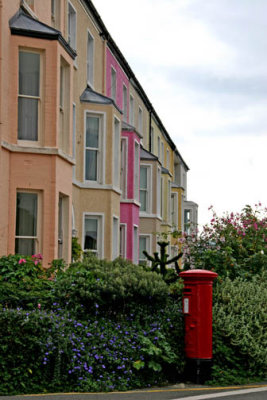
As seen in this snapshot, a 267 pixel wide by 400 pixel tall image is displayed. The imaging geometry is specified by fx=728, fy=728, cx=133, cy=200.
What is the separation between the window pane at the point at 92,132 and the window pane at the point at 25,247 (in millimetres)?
6606

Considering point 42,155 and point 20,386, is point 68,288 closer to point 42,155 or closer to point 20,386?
point 20,386

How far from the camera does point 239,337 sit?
11305 millimetres

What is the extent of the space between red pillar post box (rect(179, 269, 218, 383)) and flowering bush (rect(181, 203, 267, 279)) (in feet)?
9.44

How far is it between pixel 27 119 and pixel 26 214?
6.44ft

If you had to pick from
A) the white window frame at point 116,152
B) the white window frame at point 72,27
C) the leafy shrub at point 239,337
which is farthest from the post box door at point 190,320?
the white window frame at point 72,27

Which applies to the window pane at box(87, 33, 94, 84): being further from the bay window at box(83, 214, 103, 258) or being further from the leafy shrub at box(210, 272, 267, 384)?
the leafy shrub at box(210, 272, 267, 384)

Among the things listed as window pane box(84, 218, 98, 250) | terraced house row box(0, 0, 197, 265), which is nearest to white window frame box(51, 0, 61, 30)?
terraced house row box(0, 0, 197, 265)

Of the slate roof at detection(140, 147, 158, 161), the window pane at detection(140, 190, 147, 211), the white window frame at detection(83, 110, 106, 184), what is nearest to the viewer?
the white window frame at detection(83, 110, 106, 184)

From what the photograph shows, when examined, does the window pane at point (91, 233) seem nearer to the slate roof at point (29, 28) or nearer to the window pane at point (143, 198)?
the slate roof at point (29, 28)

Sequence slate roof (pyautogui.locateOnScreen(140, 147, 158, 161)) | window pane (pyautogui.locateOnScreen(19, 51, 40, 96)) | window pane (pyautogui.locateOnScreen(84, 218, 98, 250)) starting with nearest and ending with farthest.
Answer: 1. window pane (pyautogui.locateOnScreen(19, 51, 40, 96))
2. window pane (pyautogui.locateOnScreen(84, 218, 98, 250))
3. slate roof (pyautogui.locateOnScreen(140, 147, 158, 161))

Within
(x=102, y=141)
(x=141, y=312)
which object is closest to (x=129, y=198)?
(x=102, y=141)

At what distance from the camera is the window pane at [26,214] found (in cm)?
1466

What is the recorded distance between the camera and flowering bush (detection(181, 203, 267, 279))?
47.2 feet

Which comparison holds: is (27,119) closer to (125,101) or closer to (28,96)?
(28,96)
